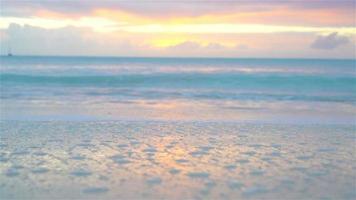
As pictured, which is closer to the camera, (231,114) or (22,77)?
(231,114)

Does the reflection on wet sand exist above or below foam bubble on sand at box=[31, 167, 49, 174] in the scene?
above

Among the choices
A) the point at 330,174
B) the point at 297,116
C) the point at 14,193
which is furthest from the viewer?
the point at 297,116

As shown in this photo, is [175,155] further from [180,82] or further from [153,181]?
[180,82]

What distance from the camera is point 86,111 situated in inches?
478

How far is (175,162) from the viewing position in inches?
233

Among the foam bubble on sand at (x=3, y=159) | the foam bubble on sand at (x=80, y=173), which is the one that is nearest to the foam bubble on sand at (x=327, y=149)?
the foam bubble on sand at (x=80, y=173)

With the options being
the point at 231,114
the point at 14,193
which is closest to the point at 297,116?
the point at 231,114

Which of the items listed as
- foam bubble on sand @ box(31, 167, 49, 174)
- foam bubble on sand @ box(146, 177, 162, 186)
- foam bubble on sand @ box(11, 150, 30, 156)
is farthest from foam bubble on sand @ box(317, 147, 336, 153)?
foam bubble on sand @ box(11, 150, 30, 156)

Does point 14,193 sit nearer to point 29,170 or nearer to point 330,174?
point 29,170

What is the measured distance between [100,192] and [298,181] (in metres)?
2.44

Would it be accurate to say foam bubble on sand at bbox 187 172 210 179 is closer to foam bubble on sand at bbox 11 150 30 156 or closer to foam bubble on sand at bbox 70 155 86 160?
foam bubble on sand at bbox 70 155 86 160

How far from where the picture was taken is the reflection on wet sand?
468 centimetres

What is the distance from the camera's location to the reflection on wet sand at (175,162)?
4.68m

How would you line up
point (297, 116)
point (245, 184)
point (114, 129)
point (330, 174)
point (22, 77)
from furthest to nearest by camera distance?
1. point (22, 77)
2. point (297, 116)
3. point (114, 129)
4. point (330, 174)
5. point (245, 184)
